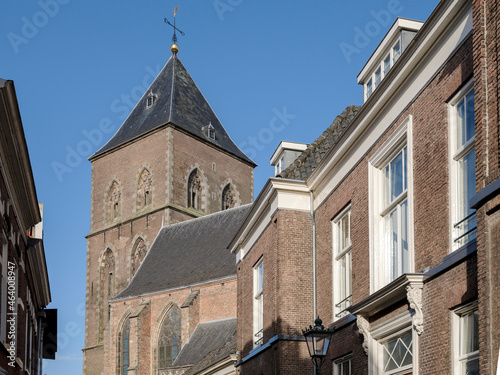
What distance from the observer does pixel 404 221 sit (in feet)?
34.2

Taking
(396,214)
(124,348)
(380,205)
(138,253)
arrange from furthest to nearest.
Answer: (138,253)
(124,348)
(380,205)
(396,214)

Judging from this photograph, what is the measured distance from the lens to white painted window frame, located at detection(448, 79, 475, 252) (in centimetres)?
873

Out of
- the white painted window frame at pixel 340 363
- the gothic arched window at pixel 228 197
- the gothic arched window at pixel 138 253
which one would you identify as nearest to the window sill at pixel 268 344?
the white painted window frame at pixel 340 363

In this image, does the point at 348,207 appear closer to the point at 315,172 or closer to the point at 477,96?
the point at 315,172

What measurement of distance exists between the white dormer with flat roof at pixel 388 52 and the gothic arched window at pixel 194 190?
128ft

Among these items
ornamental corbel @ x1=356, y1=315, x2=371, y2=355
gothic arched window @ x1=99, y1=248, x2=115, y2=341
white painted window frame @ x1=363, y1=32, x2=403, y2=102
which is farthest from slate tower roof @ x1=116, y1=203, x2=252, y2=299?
ornamental corbel @ x1=356, y1=315, x2=371, y2=355

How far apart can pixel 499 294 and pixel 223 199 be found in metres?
47.4

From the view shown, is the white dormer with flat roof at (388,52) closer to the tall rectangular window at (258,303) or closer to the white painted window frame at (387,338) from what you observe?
the white painted window frame at (387,338)

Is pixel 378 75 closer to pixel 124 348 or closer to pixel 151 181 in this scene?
pixel 124 348

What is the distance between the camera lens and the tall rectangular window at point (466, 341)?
26.7ft

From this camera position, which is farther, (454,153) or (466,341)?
(454,153)

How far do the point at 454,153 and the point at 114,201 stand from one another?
46.6m

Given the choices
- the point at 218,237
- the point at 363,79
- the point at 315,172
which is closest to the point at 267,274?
the point at 315,172

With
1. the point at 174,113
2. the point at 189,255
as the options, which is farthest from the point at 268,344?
the point at 174,113
